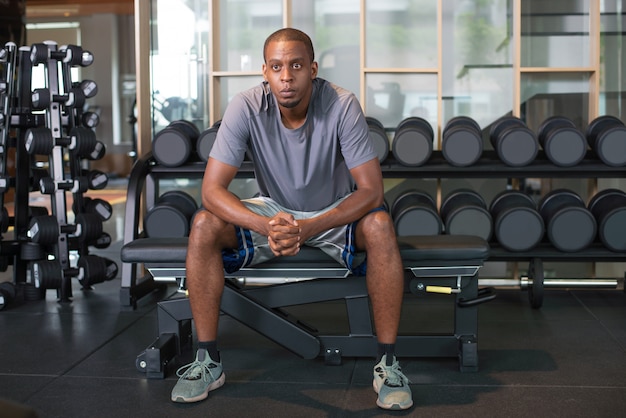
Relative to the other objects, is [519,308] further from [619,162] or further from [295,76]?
[295,76]

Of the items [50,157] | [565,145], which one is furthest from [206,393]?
[565,145]

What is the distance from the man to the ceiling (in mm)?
7762

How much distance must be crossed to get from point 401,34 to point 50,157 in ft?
6.09

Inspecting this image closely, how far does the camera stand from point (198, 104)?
Result: 163 inches

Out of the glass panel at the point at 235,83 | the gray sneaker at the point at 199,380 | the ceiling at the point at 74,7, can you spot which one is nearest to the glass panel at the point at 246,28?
the glass panel at the point at 235,83

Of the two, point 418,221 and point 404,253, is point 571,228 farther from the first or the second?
point 404,253

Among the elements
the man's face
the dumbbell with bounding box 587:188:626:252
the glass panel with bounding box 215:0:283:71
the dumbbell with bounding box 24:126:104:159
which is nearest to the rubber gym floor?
the dumbbell with bounding box 587:188:626:252

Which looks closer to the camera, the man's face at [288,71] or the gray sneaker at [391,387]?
the gray sneaker at [391,387]

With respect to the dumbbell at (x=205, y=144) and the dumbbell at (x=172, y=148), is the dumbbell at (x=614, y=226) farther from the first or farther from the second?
the dumbbell at (x=172, y=148)

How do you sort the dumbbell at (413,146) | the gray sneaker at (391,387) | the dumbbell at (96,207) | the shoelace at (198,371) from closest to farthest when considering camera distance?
1. the gray sneaker at (391,387)
2. the shoelace at (198,371)
3. the dumbbell at (413,146)
4. the dumbbell at (96,207)

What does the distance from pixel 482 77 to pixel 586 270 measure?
1.15 meters

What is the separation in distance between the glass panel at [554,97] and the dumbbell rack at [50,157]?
217cm

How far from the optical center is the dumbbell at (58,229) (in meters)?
3.59

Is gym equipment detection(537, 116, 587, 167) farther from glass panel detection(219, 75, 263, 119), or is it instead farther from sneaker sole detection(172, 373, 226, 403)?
sneaker sole detection(172, 373, 226, 403)
